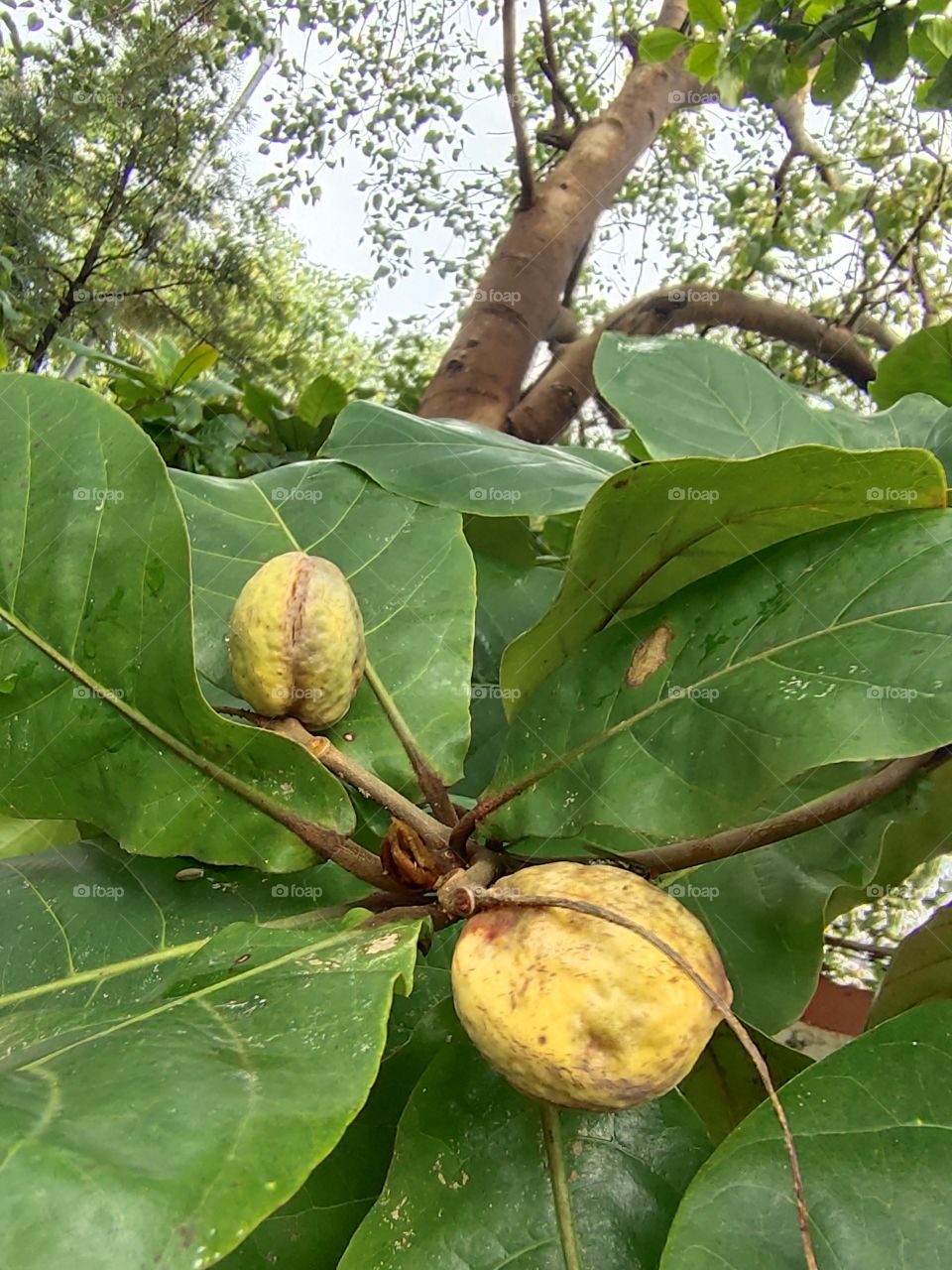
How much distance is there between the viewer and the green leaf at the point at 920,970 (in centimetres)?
47

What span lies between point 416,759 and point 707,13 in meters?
0.88

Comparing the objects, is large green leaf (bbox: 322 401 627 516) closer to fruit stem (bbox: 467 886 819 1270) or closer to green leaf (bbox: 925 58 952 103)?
fruit stem (bbox: 467 886 819 1270)

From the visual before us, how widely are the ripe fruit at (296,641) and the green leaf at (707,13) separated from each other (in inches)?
32.5

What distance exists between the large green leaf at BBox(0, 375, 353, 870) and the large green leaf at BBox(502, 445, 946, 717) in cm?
12

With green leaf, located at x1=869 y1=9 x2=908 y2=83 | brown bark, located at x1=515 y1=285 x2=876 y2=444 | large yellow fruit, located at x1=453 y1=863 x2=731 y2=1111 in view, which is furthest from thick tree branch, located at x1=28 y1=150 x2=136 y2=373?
large yellow fruit, located at x1=453 y1=863 x2=731 y2=1111

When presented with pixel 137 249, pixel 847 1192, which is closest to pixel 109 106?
pixel 137 249

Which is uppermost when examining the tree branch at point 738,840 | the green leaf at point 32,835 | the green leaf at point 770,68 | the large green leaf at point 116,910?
the green leaf at point 770,68

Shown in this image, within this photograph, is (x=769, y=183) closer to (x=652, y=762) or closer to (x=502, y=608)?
(x=502, y=608)

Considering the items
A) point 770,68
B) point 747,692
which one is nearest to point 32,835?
point 747,692

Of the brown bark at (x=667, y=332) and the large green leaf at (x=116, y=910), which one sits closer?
the large green leaf at (x=116, y=910)

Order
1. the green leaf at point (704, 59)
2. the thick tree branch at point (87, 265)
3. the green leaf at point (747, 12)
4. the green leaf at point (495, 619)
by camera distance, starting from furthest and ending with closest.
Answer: the thick tree branch at point (87, 265) < the green leaf at point (704, 59) < the green leaf at point (747, 12) < the green leaf at point (495, 619)

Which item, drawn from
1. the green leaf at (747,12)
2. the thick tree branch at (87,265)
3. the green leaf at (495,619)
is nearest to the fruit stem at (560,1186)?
the green leaf at (495,619)

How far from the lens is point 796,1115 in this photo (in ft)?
1.08

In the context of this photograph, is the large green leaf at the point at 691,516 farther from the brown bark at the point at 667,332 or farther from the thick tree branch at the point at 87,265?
the thick tree branch at the point at 87,265
